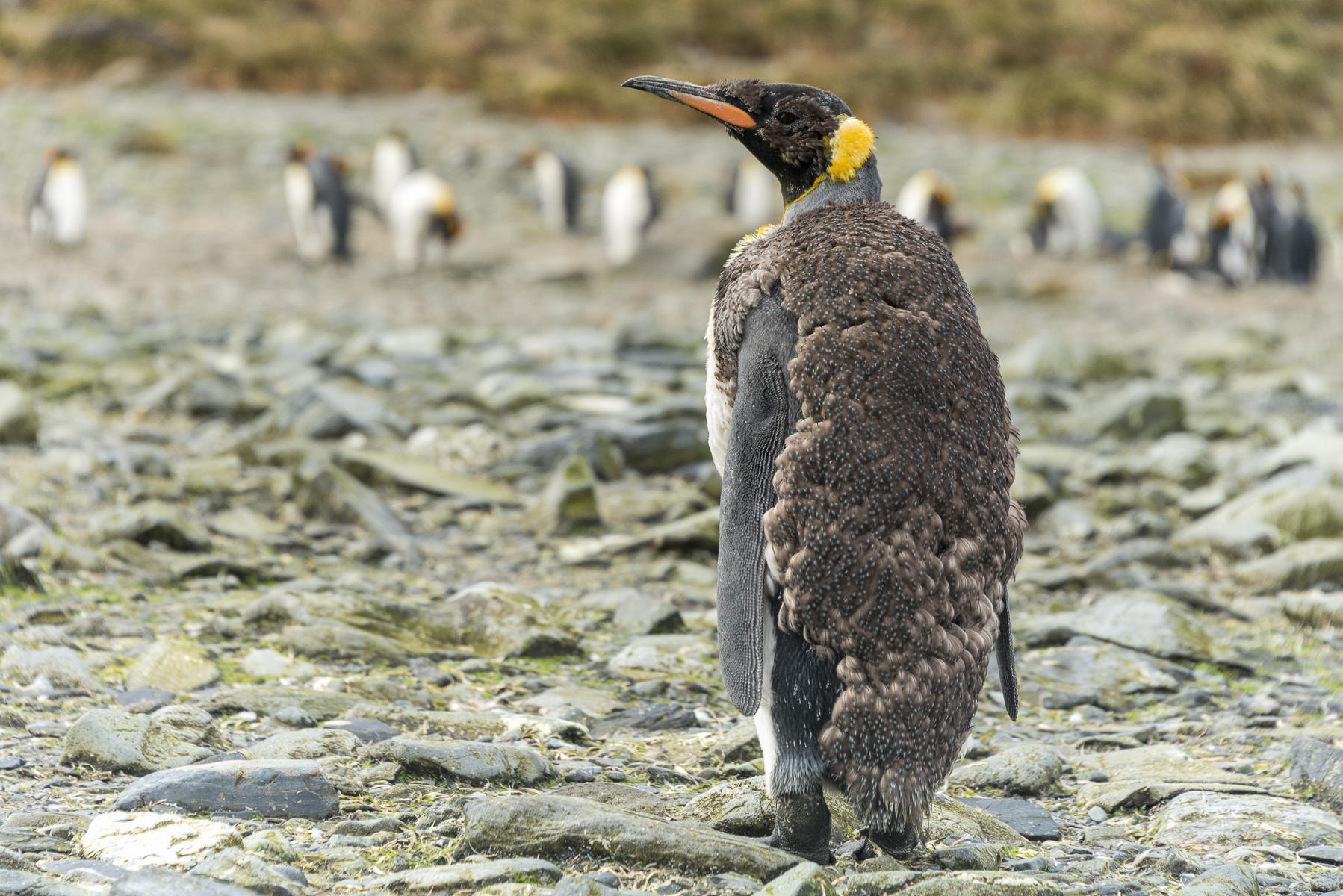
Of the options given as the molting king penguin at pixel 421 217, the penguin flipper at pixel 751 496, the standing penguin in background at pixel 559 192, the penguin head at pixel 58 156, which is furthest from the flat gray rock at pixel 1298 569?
the penguin head at pixel 58 156

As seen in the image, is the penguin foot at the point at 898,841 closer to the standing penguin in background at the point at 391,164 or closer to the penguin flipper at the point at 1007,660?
the penguin flipper at the point at 1007,660

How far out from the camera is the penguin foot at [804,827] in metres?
2.73

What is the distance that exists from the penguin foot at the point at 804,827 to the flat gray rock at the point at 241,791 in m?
0.97

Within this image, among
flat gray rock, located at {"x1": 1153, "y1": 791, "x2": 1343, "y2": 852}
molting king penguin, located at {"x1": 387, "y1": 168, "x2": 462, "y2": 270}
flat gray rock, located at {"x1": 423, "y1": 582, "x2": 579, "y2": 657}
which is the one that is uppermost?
molting king penguin, located at {"x1": 387, "y1": 168, "x2": 462, "y2": 270}

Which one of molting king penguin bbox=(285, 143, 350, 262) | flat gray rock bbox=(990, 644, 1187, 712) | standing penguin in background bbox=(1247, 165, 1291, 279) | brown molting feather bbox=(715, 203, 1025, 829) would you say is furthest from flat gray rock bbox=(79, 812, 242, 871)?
standing penguin in background bbox=(1247, 165, 1291, 279)

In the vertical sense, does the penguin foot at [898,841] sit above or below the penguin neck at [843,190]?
below

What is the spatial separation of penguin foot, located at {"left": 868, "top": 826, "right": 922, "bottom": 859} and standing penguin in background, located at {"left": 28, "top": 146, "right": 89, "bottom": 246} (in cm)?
1454

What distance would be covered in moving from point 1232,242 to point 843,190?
16052 mm

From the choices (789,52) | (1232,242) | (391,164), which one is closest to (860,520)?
(1232,242)

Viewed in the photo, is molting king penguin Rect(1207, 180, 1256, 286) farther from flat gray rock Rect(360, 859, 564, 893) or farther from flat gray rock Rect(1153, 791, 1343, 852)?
flat gray rock Rect(360, 859, 564, 893)

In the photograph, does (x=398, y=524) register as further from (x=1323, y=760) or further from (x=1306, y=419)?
(x=1306, y=419)

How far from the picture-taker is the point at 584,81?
26750mm

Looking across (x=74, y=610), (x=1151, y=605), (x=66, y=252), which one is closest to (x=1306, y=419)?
(x=1151, y=605)

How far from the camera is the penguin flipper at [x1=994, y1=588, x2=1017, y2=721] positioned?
2898mm
